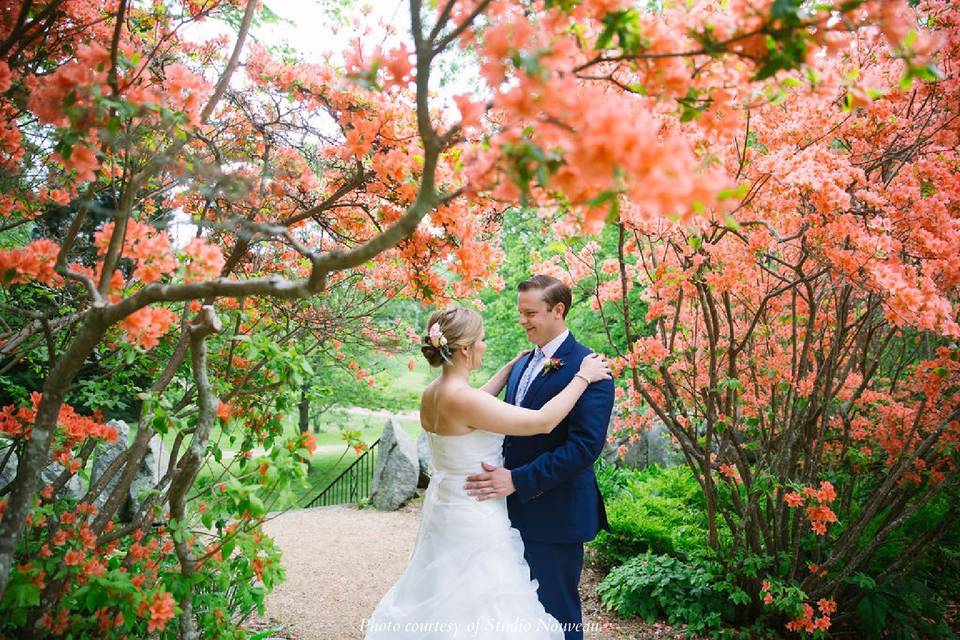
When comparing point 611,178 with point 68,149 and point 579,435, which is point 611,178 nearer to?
point 68,149

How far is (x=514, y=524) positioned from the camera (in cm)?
297

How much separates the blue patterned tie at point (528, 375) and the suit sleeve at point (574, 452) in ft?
1.25

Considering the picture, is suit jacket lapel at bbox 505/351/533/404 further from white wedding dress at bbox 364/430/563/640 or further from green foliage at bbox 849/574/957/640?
green foliage at bbox 849/574/957/640

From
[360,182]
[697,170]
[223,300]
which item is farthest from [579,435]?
[223,300]

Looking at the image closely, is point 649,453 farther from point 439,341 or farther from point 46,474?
point 46,474

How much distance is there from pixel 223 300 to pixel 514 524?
259cm

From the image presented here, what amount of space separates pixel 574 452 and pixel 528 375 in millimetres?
578

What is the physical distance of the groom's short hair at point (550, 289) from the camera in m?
3.15

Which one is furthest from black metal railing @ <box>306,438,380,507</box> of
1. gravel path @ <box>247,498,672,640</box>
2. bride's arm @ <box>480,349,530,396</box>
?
bride's arm @ <box>480,349,530,396</box>

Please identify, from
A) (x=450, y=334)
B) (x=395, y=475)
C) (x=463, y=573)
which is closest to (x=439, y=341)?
(x=450, y=334)

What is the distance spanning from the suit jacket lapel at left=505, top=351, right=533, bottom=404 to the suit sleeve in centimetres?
50

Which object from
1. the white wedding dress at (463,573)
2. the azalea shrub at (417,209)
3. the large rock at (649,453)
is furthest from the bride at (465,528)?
the large rock at (649,453)

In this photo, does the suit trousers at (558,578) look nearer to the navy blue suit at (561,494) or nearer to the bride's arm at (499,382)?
the navy blue suit at (561,494)

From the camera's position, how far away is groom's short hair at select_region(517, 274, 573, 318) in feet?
10.3
